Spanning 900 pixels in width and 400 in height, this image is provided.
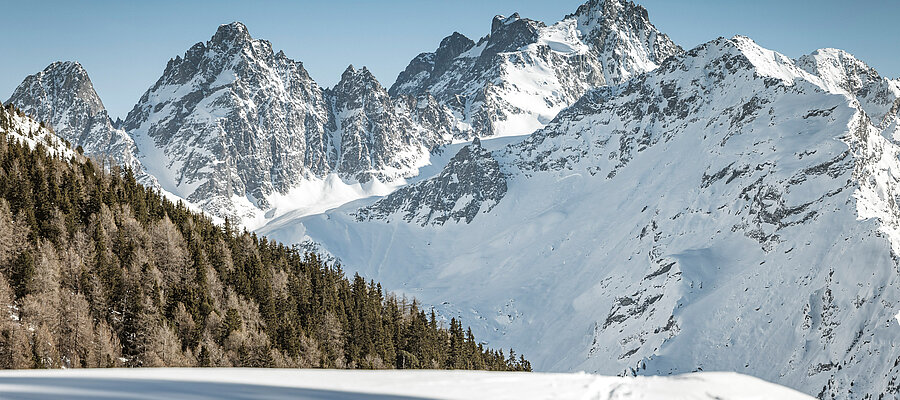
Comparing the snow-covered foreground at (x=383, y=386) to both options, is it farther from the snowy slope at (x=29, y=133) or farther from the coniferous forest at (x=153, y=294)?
the snowy slope at (x=29, y=133)

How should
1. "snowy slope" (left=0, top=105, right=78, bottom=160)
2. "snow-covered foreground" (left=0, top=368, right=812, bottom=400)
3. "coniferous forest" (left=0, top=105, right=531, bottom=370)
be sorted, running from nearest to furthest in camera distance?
"snow-covered foreground" (left=0, top=368, right=812, bottom=400), "coniferous forest" (left=0, top=105, right=531, bottom=370), "snowy slope" (left=0, top=105, right=78, bottom=160)

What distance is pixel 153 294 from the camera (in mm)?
67062

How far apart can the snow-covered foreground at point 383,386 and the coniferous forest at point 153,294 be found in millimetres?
37810

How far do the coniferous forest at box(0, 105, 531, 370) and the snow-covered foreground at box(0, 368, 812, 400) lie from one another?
37.8 meters

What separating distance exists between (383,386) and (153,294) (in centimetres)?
5788

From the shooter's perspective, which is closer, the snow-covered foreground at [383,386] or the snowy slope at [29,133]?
the snow-covered foreground at [383,386]

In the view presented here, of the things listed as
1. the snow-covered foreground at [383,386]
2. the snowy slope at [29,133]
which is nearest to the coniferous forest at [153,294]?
the snowy slope at [29,133]

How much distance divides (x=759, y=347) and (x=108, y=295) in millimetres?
133894

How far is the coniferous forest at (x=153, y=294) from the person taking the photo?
56812mm

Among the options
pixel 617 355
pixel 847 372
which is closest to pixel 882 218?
pixel 847 372

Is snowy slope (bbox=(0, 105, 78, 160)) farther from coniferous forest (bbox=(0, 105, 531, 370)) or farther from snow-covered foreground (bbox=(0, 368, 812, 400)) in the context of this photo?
snow-covered foreground (bbox=(0, 368, 812, 400))

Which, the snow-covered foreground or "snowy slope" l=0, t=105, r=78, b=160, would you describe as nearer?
the snow-covered foreground

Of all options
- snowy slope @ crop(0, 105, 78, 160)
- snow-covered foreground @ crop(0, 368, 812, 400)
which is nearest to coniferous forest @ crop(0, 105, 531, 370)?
snowy slope @ crop(0, 105, 78, 160)

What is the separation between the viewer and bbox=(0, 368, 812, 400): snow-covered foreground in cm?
1441
